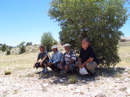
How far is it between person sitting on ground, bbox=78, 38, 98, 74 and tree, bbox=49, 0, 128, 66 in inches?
43.7

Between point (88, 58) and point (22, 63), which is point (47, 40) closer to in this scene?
point (22, 63)

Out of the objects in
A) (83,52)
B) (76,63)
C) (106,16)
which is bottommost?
(76,63)

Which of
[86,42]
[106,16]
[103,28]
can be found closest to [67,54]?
[86,42]

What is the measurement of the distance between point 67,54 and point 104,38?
185 centimetres

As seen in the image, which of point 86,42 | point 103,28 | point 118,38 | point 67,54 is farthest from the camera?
point 118,38

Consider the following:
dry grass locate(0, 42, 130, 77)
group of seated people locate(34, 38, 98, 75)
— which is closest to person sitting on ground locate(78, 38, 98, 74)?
group of seated people locate(34, 38, 98, 75)

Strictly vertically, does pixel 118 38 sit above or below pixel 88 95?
above

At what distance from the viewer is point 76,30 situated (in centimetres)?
654

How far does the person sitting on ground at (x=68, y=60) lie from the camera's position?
228 inches

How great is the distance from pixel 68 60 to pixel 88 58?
2.82 feet

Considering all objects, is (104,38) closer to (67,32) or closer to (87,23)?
(87,23)

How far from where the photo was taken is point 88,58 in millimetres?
5523

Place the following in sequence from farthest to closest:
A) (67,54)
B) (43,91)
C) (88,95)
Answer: (67,54)
(43,91)
(88,95)

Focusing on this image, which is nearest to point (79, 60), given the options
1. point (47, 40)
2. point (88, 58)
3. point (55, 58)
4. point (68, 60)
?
point (88, 58)
